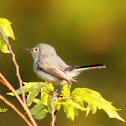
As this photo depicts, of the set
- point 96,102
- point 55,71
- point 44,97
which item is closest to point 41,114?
point 44,97

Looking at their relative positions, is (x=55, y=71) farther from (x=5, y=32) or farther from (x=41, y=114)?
(x=5, y=32)

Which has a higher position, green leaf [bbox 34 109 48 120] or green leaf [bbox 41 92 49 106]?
green leaf [bbox 41 92 49 106]

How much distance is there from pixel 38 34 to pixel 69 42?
0.52 m

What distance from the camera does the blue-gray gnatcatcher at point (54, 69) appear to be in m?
2.33

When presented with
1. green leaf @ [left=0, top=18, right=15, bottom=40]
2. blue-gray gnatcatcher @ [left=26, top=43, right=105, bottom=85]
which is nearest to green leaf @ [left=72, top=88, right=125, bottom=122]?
blue-gray gnatcatcher @ [left=26, top=43, right=105, bottom=85]

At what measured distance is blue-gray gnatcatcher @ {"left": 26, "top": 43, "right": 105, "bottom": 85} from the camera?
2326 mm

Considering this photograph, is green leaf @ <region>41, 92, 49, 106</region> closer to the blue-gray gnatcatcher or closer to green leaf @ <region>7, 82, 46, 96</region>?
green leaf @ <region>7, 82, 46, 96</region>

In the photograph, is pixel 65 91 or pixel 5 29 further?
pixel 65 91

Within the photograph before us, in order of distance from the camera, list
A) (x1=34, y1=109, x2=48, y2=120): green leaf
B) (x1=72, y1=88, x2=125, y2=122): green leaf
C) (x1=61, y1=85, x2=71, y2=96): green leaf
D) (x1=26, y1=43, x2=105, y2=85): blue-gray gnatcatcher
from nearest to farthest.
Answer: (x1=72, y1=88, x2=125, y2=122): green leaf → (x1=34, y1=109, x2=48, y2=120): green leaf → (x1=61, y1=85, x2=71, y2=96): green leaf → (x1=26, y1=43, x2=105, y2=85): blue-gray gnatcatcher

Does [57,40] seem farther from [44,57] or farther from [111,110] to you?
[111,110]

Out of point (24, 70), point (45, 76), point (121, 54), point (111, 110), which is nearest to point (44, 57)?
point (45, 76)

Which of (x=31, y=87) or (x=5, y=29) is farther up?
(x=5, y=29)

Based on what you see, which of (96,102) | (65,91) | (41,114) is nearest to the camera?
(96,102)

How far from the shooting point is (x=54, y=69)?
2.34 meters
